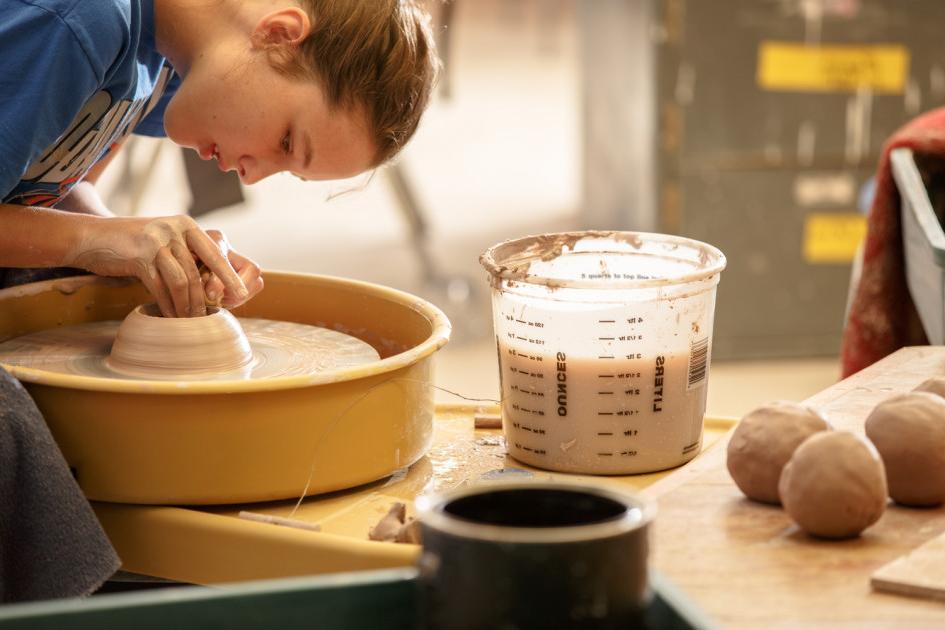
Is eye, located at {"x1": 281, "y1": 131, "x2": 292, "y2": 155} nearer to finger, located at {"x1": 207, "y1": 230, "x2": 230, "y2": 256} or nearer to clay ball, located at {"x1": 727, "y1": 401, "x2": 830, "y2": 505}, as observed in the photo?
finger, located at {"x1": 207, "y1": 230, "x2": 230, "y2": 256}

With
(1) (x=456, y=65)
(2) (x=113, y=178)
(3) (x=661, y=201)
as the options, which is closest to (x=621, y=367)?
(3) (x=661, y=201)

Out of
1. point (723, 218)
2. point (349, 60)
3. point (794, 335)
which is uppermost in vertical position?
point (349, 60)

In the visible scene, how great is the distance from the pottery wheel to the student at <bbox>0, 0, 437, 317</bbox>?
0.07 metres

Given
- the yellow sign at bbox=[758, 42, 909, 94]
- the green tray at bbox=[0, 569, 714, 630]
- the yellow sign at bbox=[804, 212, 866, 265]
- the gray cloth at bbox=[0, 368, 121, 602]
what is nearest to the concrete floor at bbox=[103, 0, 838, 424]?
the yellow sign at bbox=[804, 212, 866, 265]

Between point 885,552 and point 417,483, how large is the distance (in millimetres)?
490

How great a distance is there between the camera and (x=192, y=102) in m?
1.34

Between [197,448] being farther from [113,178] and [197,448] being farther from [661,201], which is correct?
[113,178]

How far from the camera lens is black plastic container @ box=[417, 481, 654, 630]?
0.58 m

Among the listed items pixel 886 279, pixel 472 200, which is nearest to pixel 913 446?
pixel 886 279

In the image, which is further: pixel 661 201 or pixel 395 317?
pixel 661 201

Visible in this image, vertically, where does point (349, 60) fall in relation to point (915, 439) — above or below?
above

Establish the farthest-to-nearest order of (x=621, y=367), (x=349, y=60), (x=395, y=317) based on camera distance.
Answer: (x=395, y=317)
(x=349, y=60)
(x=621, y=367)

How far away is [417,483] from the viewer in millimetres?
1201

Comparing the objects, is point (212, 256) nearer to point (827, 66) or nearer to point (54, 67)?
point (54, 67)
